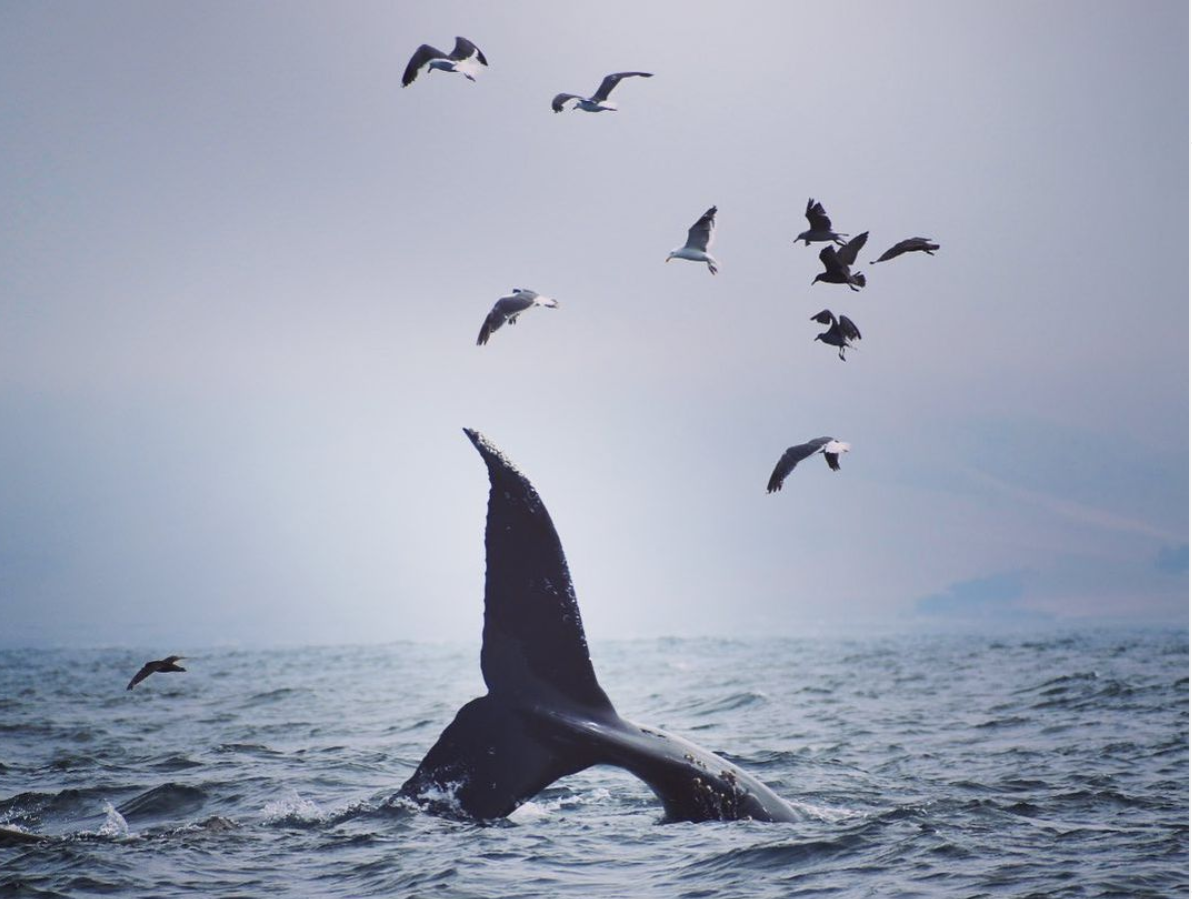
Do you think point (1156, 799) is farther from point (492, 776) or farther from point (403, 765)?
point (403, 765)

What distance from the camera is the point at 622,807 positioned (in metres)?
12.5

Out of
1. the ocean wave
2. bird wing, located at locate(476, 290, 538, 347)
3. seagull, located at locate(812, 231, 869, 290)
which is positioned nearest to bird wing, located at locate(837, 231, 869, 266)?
seagull, located at locate(812, 231, 869, 290)

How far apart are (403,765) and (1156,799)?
8.23 metres

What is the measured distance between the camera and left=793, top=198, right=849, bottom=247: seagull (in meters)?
13.0

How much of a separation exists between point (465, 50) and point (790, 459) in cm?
574

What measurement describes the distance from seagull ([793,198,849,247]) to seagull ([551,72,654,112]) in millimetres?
2389

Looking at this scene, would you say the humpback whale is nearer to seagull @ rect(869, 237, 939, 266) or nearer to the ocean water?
the ocean water

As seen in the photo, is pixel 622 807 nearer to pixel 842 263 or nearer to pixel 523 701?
pixel 523 701

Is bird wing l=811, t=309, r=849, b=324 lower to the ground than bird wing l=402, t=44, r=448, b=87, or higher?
lower

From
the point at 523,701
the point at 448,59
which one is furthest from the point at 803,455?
the point at 448,59

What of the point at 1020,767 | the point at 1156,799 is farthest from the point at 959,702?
the point at 1156,799

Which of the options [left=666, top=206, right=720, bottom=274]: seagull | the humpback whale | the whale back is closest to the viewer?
the humpback whale

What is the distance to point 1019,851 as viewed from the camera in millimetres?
10617

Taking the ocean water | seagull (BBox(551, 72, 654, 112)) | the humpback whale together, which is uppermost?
seagull (BBox(551, 72, 654, 112))
